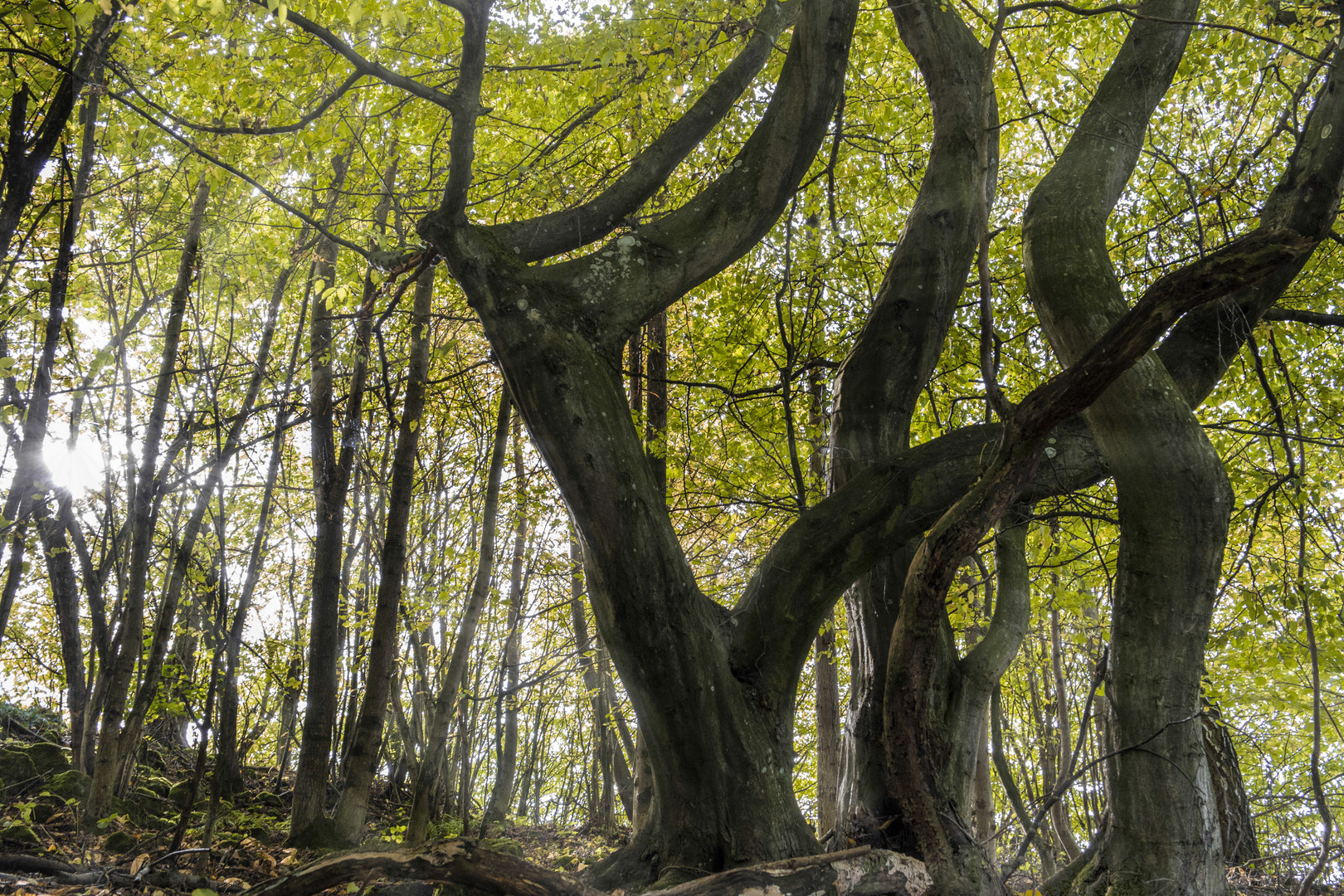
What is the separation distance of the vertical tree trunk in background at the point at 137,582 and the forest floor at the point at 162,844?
0.29 meters

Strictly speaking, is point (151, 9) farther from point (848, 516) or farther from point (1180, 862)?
point (1180, 862)

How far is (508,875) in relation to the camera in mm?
2525

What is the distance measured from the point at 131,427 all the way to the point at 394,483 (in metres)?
2.26

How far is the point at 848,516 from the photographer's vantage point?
3.46m

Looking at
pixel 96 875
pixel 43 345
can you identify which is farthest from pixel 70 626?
pixel 96 875

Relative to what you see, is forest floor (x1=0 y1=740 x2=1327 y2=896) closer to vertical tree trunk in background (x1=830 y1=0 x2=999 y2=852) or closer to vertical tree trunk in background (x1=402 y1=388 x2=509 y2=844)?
vertical tree trunk in background (x1=402 y1=388 x2=509 y2=844)

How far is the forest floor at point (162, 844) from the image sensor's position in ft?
10.7

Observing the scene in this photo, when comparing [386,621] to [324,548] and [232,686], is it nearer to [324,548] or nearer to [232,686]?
[324,548]

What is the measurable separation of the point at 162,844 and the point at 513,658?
10.5 feet

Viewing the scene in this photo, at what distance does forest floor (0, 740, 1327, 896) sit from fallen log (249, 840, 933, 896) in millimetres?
214

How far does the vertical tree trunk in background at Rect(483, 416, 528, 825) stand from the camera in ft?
21.1

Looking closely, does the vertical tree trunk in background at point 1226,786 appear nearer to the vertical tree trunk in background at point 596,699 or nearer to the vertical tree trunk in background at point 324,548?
the vertical tree trunk in background at point 596,699

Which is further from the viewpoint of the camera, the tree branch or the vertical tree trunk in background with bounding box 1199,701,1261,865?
the vertical tree trunk in background with bounding box 1199,701,1261,865

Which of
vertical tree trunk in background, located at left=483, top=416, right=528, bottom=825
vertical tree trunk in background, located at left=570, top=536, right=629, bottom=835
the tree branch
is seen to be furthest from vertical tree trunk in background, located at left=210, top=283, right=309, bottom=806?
vertical tree trunk in background, located at left=570, top=536, right=629, bottom=835
